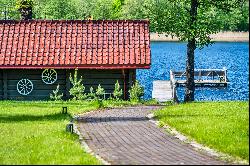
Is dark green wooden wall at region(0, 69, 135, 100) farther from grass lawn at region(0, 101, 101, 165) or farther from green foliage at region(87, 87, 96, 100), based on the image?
grass lawn at region(0, 101, 101, 165)

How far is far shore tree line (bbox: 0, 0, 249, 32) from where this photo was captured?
86.4 ft

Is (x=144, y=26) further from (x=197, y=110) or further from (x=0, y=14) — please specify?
(x=0, y=14)

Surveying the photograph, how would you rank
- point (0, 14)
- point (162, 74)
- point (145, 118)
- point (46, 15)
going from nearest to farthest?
point (145, 118)
point (162, 74)
point (0, 14)
point (46, 15)

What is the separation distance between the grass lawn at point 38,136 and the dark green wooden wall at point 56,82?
310cm

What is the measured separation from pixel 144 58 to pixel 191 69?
2393 millimetres

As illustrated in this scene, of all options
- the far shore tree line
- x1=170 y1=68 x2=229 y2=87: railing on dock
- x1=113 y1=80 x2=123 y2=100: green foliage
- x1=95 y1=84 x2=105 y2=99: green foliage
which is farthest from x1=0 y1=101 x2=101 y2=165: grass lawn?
x1=170 y1=68 x2=229 y2=87: railing on dock

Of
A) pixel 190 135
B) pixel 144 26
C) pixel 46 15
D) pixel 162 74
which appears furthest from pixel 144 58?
pixel 46 15

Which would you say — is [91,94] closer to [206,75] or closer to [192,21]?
[192,21]

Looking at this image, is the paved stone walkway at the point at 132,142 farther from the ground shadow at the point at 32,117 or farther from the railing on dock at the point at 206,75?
the railing on dock at the point at 206,75

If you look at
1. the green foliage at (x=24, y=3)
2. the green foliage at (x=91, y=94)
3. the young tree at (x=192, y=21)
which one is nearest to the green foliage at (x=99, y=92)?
the green foliage at (x=91, y=94)

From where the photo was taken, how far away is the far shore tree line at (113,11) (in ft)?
86.4

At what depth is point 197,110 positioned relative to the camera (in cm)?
2114

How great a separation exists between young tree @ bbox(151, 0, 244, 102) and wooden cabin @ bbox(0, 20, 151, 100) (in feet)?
6.57

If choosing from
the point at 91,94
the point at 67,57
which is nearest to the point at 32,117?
the point at 91,94
